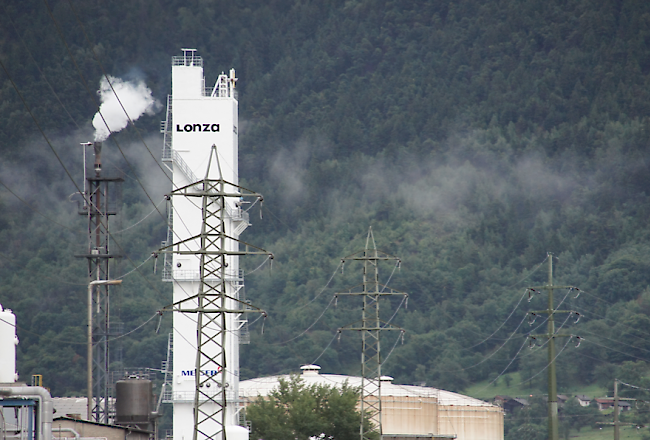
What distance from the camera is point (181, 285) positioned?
74250mm

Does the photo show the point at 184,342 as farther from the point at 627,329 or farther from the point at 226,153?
the point at 627,329

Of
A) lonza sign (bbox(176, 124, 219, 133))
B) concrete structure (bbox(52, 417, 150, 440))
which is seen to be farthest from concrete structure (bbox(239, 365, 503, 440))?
concrete structure (bbox(52, 417, 150, 440))

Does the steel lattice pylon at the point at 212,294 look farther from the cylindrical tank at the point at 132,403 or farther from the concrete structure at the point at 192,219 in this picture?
the cylindrical tank at the point at 132,403

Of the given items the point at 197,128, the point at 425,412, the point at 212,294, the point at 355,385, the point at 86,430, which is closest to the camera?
the point at 212,294

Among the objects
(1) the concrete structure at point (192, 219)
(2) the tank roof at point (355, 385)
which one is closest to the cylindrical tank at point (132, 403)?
(1) the concrete structure at point (192, 219)

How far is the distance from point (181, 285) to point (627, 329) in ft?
462

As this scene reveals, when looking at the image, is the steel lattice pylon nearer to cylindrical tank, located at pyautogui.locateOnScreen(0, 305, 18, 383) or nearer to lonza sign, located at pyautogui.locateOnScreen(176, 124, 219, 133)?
lonza sign, located at pyautogui.locateOnScreen(176, 124, 219, 133)

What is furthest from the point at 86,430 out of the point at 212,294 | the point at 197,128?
the point at 197,128

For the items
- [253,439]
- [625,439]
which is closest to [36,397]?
[253,439]

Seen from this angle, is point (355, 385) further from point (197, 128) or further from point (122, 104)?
point (122, 104)

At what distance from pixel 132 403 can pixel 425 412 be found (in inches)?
1453

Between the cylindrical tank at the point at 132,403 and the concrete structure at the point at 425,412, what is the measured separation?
89.2ft

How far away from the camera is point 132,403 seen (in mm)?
65812

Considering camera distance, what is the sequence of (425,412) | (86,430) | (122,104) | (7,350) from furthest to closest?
(122,104), (425,412), (7,350), (86,430)
